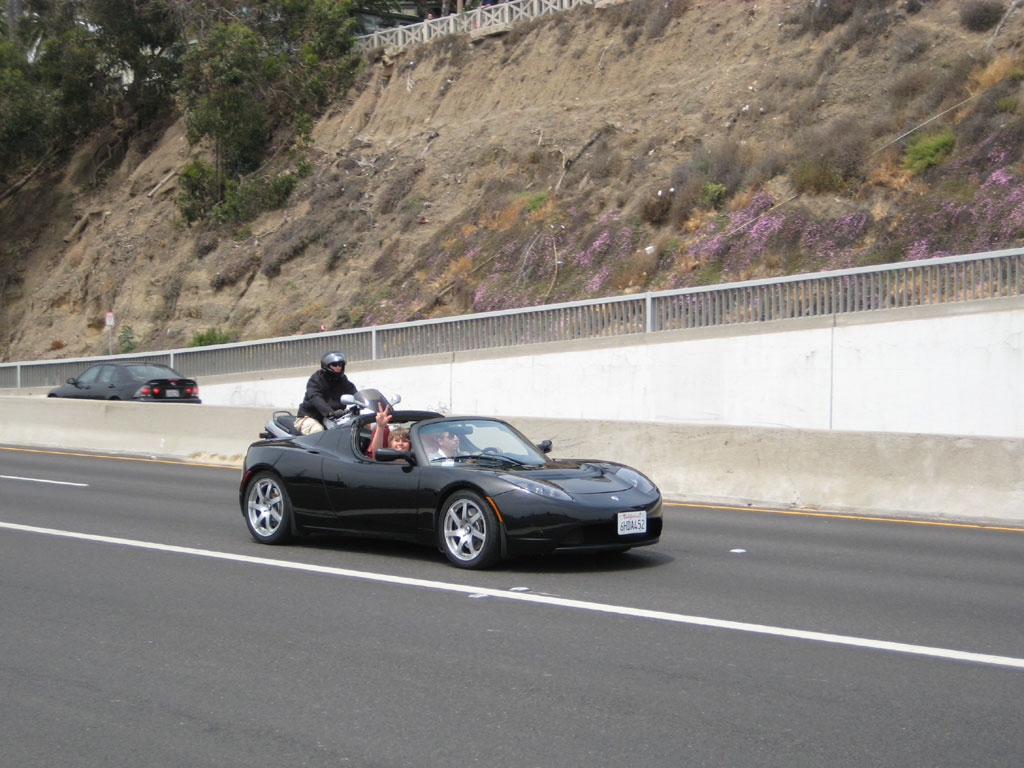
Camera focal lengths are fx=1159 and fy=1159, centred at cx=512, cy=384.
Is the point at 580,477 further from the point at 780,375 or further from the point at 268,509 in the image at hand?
the point at 780,375

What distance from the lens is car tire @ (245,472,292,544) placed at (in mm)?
11000

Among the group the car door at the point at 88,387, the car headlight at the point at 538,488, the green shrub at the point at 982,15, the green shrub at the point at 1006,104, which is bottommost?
the car headlight at the point at 538,488

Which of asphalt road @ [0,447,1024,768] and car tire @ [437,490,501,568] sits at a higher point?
car tire @ [437,490,501,568]

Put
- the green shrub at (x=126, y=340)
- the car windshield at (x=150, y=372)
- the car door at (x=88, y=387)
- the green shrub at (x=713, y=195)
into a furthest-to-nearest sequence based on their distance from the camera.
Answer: the green shrub at (x=126, y=340), the green shrub at (x=713, y=195), the car windshield at (x=150, y=372), the car door at (x=88, y=387)

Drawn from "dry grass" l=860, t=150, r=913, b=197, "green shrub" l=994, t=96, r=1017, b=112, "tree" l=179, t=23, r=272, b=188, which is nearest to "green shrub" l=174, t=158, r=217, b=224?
"tree" l=179, t=23, r=272, b=188

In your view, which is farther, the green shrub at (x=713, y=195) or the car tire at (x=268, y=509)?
the green shrub at (x=713, y=195)

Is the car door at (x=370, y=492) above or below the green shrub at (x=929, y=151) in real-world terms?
below

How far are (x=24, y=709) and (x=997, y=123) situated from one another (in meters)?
24.9

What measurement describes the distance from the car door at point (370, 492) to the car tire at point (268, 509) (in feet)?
2.17

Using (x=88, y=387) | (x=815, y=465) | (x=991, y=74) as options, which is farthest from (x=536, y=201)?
(x=815, y=465)

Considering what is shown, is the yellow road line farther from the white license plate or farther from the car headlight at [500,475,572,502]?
the car headlight at [500,475,572,502]

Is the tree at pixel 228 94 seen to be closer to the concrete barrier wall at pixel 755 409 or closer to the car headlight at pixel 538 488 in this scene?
the concrete barrier wall at pixel 755 409

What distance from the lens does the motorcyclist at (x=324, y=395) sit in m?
13.1

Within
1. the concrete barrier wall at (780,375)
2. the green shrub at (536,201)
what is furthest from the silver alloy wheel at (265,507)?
the green shrub at (536,201)
